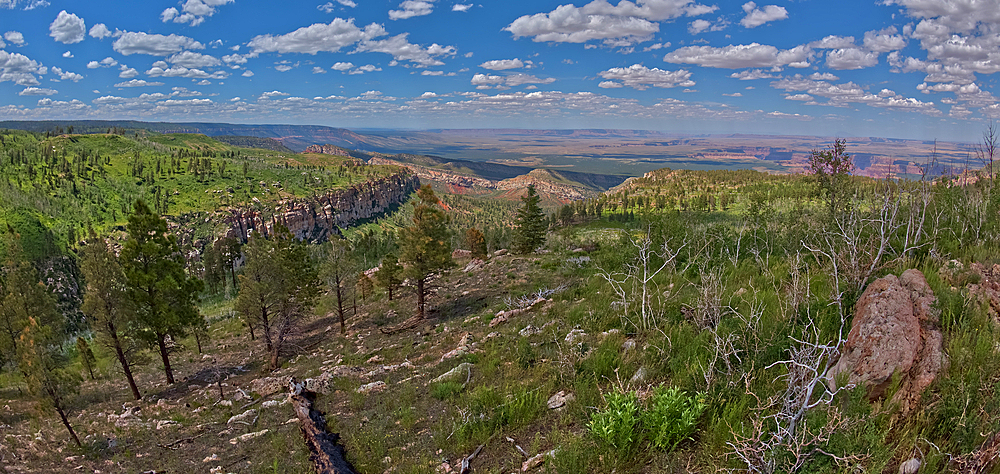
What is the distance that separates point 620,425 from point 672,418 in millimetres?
714

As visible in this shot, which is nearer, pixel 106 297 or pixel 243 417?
pixel 243 417

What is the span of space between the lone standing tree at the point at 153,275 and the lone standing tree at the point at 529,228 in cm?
3705

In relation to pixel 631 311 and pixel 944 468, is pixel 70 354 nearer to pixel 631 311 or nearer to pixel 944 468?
pixel 631 311

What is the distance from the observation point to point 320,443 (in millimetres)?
9766

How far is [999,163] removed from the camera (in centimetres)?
1201

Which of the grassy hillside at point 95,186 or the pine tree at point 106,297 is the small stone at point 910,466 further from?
the grassy hillside at point 95,186

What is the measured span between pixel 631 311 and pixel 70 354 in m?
66.0

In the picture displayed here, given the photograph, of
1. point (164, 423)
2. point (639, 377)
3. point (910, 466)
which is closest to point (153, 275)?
point (164, 423)

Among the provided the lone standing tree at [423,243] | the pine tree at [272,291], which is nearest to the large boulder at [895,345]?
the lone standing tree at [423,243]

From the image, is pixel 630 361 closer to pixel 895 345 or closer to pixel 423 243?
pixel 895 345

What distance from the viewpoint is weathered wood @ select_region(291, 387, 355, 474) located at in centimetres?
863

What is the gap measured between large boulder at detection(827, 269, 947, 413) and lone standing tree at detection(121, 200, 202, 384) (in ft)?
94.8

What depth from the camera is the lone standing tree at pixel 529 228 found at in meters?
54.8

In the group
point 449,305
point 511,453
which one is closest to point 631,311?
point 511,453
